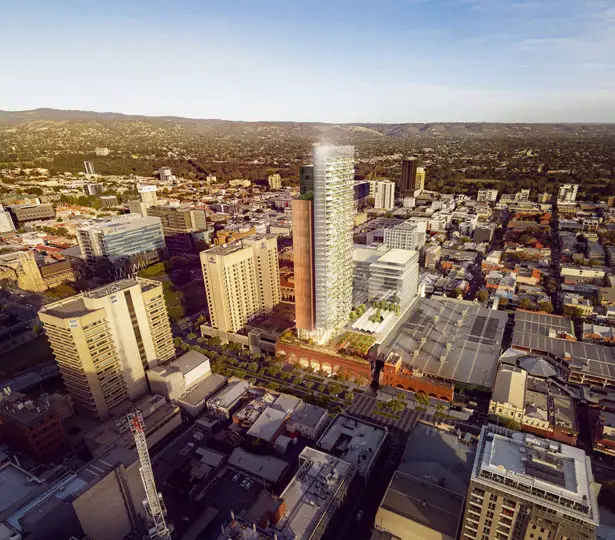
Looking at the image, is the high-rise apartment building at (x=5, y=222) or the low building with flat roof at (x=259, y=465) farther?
the high-rise apartment building at (x=5, y=222)

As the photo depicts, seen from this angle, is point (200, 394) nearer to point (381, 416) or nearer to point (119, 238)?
point (381, 416)

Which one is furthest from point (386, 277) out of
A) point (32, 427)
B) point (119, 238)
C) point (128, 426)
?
point (119, 238)

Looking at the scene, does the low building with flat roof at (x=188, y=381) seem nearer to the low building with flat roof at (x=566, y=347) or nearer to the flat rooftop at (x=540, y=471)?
the flat rooftop at (x=540, y=471)

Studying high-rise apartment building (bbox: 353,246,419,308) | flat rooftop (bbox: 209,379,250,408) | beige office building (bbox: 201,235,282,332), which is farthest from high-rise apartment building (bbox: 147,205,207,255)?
flat rooftop (bbox: 209,379,250,408)

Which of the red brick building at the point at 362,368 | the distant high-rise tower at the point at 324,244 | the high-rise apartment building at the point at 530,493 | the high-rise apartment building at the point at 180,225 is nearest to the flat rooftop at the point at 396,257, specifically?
the distant high-rise tower at the point at 324,244

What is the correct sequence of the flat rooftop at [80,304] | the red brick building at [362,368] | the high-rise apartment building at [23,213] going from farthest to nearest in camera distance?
1. the high-rise apartment building at [23,213]
2. the red brick building at [362,368]
3. the flat rooftop at [80,304]

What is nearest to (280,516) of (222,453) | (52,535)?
(222,453)

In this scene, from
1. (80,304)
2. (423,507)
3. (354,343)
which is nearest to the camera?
(423,507)
